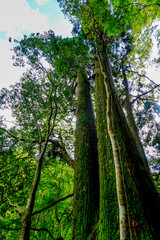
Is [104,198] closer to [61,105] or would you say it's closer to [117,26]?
[61,105]

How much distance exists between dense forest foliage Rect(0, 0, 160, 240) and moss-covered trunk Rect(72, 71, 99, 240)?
0.04 ft

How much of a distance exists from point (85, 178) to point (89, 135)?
1.00 m

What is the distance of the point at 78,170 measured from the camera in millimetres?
2369

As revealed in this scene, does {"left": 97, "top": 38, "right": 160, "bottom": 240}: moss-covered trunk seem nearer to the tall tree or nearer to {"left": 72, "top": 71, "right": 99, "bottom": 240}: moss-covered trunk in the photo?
the tall tree

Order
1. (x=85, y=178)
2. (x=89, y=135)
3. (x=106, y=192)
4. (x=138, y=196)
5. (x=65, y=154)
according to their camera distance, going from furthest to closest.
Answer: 1. (x=65, y=154)
2. (x=89, y=135)
3. (x=85, y=178)
4. (x=106, y=192)
5. (x=138, y=196)

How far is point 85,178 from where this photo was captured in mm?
2174

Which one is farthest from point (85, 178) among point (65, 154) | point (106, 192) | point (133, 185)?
point (65, 154)

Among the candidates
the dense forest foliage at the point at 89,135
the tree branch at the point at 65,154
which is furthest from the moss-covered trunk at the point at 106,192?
the tree branch at the point at 65,154

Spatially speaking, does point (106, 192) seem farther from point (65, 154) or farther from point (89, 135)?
point (65, 154)

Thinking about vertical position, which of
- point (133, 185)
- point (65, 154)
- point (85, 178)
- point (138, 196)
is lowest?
point (138, 196)

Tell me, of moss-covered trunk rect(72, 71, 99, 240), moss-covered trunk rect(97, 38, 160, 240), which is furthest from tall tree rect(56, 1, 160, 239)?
moss-covered trunk rect(72, 71, 99, 240)

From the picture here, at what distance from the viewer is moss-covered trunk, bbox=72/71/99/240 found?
175 cm

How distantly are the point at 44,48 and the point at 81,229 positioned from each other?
4499 millimetres

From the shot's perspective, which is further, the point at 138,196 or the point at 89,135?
the point at 89,135
